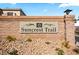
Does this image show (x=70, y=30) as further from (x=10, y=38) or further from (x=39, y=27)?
(x=10, y=38)

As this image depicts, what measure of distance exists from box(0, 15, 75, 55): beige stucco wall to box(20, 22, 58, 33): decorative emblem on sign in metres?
0.04

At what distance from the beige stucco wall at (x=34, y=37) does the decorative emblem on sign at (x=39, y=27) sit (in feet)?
0.13

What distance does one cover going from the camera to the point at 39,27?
2.72m

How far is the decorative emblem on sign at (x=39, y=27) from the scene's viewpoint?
271 centimetres

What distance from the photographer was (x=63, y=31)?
2.70 m

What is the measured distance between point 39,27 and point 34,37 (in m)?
0.15

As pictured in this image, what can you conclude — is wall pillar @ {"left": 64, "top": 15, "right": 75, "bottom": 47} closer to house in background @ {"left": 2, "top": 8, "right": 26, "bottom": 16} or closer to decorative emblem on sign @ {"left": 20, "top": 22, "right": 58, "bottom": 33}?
decorative emblem on sign @ {"left": 20, "top": 22, "right": 58, "bottom": 33}

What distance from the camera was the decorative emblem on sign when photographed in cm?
271

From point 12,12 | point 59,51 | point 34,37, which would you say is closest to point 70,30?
point 59,51

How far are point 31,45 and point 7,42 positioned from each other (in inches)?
12.3

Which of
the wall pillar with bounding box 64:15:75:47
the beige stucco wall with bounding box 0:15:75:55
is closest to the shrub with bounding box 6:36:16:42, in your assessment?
the beige stucco wall with bounding box 0:15:75:55

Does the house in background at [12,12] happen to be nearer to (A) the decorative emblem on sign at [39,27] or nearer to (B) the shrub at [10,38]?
(A) the decorative emblem on sign at [39,27]

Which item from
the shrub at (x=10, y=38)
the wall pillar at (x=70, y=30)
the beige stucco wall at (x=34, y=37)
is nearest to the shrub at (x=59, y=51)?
the beige stucco wall at (x=34, y=37)
